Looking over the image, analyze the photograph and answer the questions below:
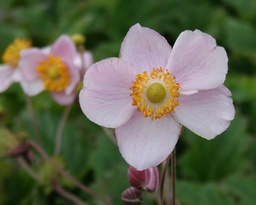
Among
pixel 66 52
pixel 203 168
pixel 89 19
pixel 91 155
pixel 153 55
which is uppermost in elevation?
pixel 153 55

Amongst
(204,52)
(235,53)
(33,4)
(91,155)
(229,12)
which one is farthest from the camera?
(33,4)

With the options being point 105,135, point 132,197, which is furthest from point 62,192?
point 132,197

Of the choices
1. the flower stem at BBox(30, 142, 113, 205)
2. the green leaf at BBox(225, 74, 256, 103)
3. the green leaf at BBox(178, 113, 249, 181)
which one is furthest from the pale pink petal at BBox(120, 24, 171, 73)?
the green leaf at BBox(225, 74, 256, 103)

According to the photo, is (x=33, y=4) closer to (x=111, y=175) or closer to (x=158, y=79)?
(x=111, y=175)

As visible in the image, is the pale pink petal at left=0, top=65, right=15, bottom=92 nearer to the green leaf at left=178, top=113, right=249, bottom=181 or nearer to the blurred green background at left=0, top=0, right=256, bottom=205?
the blurred green background at left=0, top=0, right=256, bottom=205

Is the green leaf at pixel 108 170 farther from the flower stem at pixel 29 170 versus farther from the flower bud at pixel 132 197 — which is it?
the flower bud at pixel 132 197

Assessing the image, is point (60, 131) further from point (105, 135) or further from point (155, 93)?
point (155, 93)

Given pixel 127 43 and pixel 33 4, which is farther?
pixel 33 4

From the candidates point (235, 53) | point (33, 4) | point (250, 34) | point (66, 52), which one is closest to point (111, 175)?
point (66, 52)
